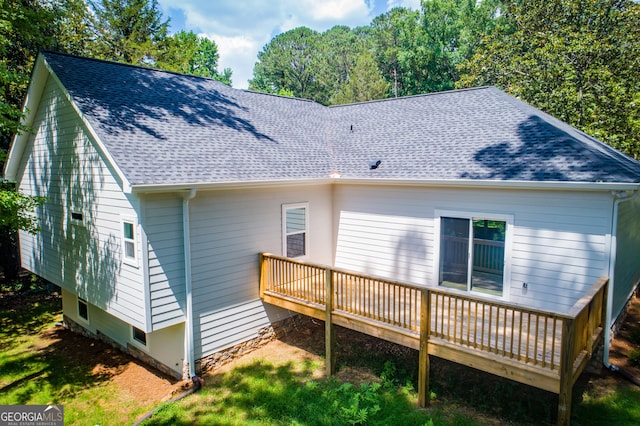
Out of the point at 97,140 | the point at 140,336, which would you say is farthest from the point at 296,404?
the point at 97,140

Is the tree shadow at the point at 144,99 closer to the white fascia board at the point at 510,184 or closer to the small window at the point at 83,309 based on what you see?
the white fascia board at the point at 510,184

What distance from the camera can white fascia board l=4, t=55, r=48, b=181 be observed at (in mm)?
9156

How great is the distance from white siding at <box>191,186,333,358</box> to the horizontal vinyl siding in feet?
Answer: 0.98

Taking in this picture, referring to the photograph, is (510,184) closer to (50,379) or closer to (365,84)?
(50,379)

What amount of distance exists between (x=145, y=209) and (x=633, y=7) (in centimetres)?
1999

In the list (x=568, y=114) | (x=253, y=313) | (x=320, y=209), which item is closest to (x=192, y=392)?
(x=253, y=313)

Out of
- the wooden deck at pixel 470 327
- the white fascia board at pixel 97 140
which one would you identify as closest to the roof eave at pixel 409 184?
the white fascia board at pixel 97 140

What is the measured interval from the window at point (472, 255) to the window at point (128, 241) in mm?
6315

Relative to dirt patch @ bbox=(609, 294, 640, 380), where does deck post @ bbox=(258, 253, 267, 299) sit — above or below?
above

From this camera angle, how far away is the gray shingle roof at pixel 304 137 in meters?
7.40

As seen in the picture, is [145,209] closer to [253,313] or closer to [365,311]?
[253,313]

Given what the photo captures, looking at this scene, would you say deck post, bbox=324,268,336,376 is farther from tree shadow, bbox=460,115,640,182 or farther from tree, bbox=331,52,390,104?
tree, bbox=331,52,390,104

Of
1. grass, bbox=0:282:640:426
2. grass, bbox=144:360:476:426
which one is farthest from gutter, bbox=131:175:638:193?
grass, bbox=144:360:476:426

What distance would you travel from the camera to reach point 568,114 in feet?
51.9
